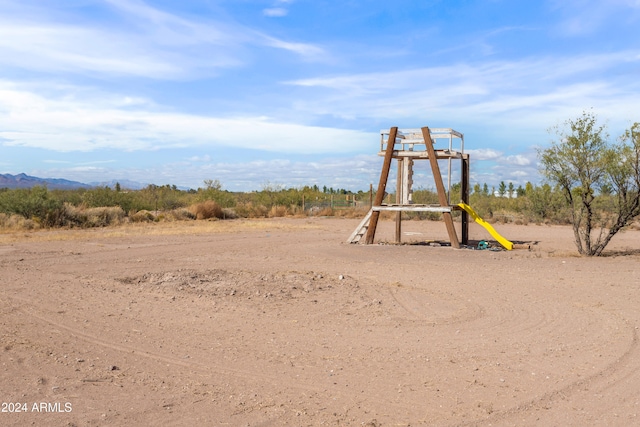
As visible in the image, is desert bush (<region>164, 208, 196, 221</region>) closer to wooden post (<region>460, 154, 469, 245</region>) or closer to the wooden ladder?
the wooden ladder

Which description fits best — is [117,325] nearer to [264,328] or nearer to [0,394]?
[264,328]

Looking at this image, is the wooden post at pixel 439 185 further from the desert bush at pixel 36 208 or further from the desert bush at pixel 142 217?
the desert bush at pixel 142 217

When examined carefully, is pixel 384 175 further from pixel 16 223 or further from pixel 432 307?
pixel 16 223

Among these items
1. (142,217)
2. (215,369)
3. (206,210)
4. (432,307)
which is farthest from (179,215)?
(215,369)

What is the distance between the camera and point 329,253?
56.7ft

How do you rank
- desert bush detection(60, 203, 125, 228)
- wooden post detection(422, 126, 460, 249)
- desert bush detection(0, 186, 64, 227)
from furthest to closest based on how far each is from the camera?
desert bush detection(60, 203, 125, 228)
desert bush detection(0, 186, 64, 227)
wooden post detection(422, 126, 460, 249)

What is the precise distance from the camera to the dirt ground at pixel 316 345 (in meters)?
5.26

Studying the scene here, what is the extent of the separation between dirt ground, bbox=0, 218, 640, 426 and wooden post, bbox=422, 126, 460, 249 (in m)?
4.39

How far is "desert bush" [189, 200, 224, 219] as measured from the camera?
1511 inches

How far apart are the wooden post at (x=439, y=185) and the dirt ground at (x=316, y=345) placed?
4.39 meters

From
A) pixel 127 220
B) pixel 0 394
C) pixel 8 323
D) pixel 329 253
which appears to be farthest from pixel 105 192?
pixel 0 394

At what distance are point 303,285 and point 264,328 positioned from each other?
2.98m

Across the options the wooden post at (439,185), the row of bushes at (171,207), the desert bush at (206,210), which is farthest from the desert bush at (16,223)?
the wooden post at (439,185)

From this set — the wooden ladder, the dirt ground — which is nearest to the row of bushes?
the wooden ladder
